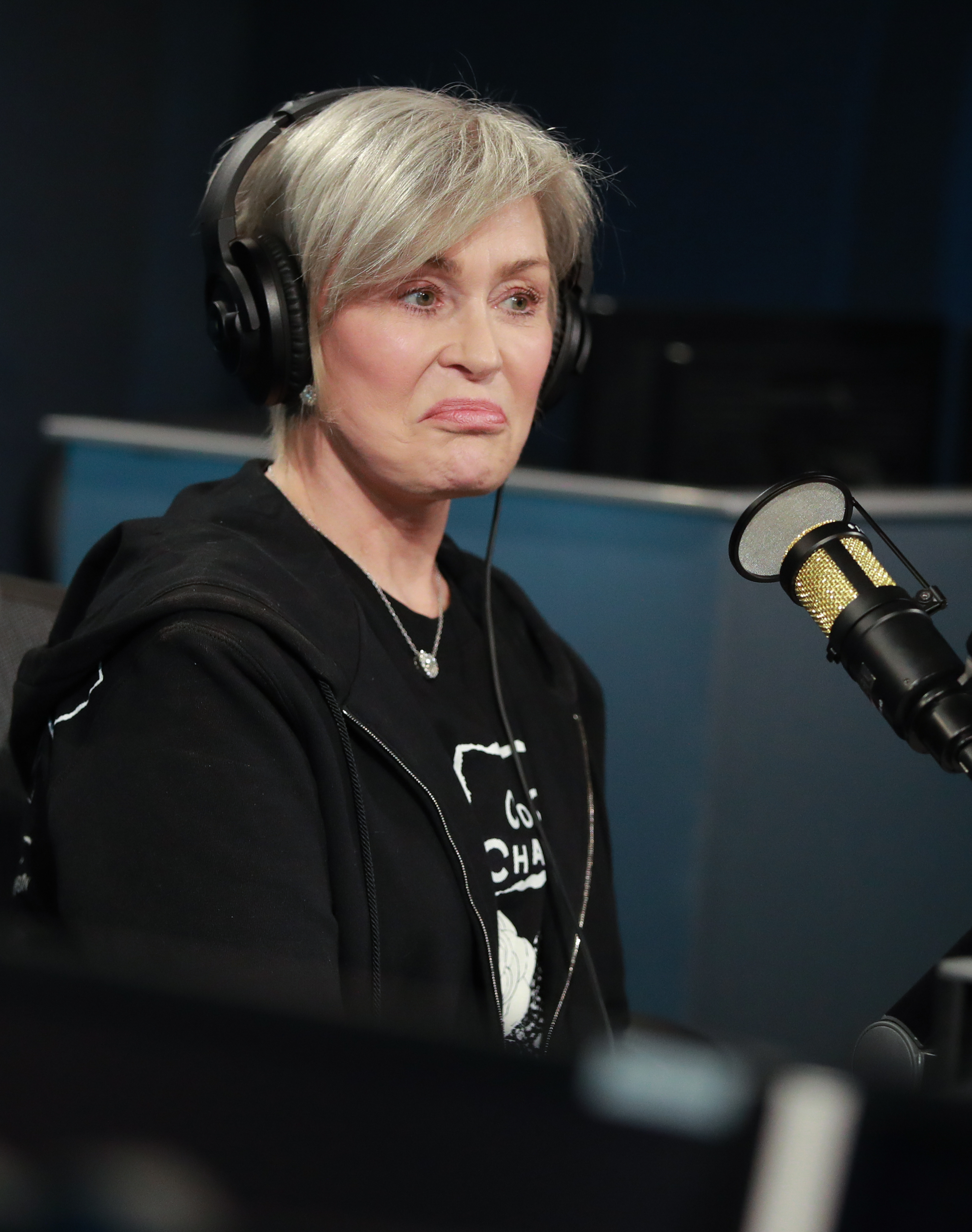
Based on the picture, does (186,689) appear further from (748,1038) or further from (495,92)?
(495,92)

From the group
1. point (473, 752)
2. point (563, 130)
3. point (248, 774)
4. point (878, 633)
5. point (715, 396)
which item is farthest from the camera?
point (563, 130)

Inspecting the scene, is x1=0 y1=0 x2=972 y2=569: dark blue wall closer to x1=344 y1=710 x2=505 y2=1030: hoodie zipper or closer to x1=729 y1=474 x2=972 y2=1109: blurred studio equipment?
x1=344 y1=710 x2=505 y2=1030: hoodie zipper

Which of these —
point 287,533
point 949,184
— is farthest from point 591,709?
point 949,184

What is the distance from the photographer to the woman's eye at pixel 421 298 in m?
1.10

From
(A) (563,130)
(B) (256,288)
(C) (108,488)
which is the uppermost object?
(A) (563,130)

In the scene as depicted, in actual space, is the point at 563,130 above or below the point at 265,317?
above

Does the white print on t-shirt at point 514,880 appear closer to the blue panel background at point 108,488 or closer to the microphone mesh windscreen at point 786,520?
the microphone mesh windscreen at point 786,520

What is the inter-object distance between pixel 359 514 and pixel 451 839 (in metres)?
0.29

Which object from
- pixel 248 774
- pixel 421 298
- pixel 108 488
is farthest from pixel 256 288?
pixel 108 488

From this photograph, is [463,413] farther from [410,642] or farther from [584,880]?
[584,880]

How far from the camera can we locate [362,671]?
3.40ft

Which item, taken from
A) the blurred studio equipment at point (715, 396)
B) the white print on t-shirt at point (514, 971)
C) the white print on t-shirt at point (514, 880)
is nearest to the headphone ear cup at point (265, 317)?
the white print on t-shirt at point (514, 880)

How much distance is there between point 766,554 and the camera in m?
0.77

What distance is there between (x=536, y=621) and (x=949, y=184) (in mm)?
2870
